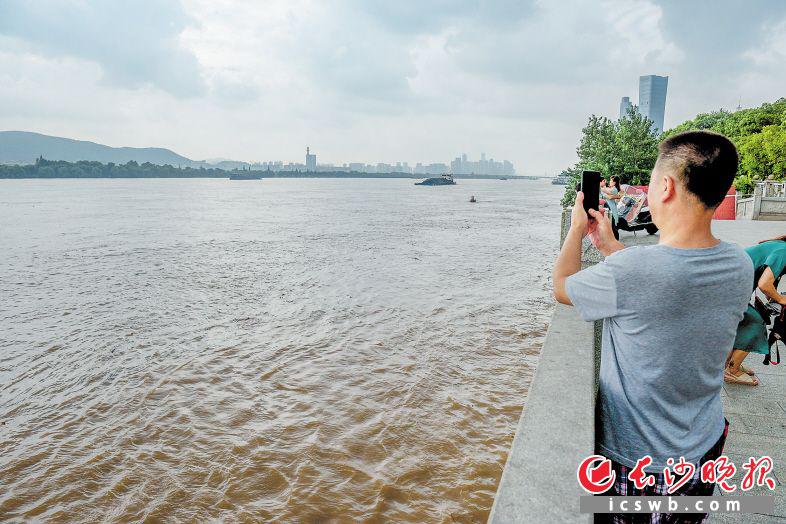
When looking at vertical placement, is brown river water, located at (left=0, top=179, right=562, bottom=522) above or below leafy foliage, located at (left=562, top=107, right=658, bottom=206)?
below

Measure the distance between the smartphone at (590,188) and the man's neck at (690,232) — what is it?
1.83 feet

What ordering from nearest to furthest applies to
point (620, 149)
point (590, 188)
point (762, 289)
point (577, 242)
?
point (577, 242)
point (590, 188)
point (762, 289)
point (620, 149)

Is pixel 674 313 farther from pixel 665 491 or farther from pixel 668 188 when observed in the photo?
pixel 665 491

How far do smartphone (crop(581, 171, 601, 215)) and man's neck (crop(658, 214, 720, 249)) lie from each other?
1.83 feet

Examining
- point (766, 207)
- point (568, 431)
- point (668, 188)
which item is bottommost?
point (568, 431)

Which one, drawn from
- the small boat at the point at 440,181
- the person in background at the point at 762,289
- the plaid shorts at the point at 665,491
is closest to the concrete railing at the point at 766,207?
the person in background at the point at 762,289

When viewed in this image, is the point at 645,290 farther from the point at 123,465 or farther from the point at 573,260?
the point at 123,465

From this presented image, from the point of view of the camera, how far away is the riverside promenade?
220cm

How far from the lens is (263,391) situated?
8977mm

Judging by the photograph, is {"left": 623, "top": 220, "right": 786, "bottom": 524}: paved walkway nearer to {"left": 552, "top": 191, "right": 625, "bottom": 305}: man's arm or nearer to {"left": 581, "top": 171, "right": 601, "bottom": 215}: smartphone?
{"left": 552, "top": 191, "right": 625, "bottom": 305}: man's arm

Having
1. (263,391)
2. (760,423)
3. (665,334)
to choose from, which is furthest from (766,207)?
A: (665,334)

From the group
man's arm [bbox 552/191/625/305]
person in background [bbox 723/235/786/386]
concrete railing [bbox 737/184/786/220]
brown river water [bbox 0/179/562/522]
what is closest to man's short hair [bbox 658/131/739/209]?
man's arm [bbox 552/191/625/305]

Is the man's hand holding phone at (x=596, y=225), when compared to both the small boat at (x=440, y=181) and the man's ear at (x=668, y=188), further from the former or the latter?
the small boat at (x=440, y=181)

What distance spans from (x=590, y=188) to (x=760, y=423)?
12.5ft
